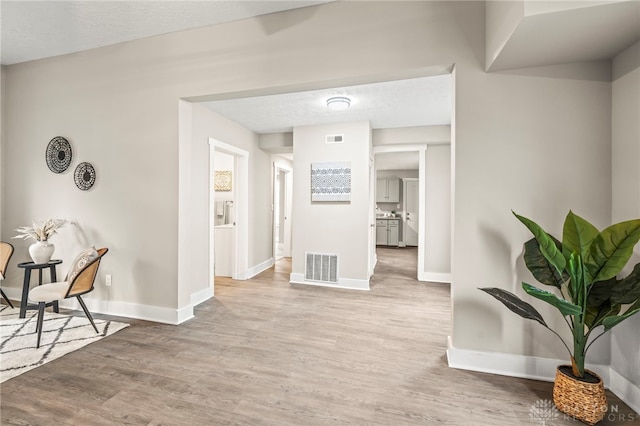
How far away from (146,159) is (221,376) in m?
2.42

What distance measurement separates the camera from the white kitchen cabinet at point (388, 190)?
31.4 feet

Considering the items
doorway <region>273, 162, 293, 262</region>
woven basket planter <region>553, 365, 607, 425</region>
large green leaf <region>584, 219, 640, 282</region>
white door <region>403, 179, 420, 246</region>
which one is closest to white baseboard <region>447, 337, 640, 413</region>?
woven basket planter <region>553, 365, 607, 425</region>

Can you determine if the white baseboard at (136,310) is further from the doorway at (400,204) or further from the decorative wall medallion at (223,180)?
the doorway at (400,204)

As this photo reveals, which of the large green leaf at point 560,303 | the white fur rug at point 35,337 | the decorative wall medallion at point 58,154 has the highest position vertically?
the decorative wall medallion at point 58,154

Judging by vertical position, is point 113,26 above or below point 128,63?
above

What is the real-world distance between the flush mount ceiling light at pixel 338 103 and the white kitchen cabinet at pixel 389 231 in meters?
6.15

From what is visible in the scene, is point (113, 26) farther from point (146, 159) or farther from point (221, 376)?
point (221, 376)

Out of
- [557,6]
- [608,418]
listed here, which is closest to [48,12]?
[557,6]

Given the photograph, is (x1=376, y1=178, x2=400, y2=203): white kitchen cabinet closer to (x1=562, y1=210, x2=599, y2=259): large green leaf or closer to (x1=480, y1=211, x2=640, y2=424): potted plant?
(x1=480, y1=211, x2=640, y2=424): potted plant

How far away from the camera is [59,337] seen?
271 centimetres

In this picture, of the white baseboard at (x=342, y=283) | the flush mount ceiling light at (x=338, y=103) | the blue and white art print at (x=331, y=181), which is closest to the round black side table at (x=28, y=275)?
the white baseboard at (x=342, y=283)

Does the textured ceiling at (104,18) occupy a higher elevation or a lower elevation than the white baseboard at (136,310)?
higher

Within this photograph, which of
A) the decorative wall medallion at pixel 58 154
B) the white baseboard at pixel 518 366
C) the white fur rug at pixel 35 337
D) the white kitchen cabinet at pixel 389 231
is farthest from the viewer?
the white kitchen cabinet at pixel 389 231

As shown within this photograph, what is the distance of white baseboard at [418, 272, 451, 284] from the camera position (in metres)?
5.09
